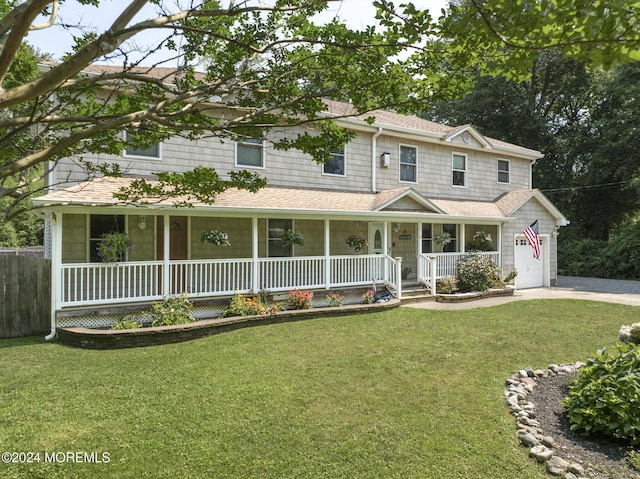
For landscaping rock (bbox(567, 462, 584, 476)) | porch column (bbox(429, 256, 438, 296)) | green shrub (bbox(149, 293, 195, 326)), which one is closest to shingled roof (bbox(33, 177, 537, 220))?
porch column (bbox(429, 256, 438, 296))

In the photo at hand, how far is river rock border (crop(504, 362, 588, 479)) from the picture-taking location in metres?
3.15

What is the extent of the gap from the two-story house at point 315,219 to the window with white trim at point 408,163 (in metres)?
0.05

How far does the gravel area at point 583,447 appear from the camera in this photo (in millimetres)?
3127

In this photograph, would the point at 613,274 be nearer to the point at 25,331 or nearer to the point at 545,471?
the point at 545,471

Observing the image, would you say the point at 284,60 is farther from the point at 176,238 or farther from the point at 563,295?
the point at 563,295

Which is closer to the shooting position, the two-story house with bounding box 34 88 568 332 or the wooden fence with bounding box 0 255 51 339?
the wooden fence with bounding box 0 255 51 339

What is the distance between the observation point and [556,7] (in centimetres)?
222

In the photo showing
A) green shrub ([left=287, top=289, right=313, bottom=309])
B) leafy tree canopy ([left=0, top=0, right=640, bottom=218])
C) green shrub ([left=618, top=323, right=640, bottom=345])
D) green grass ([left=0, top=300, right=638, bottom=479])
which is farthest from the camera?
green shrub ([left=287, top=289, right=313, bottom=309])

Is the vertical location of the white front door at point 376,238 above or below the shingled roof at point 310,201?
below

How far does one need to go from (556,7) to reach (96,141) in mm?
4247

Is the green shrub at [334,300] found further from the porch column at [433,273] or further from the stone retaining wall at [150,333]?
the porch column at [433,273]

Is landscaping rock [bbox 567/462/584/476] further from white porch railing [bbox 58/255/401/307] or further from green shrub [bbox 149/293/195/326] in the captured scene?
white porch railing [bbox 58/255/401/307]

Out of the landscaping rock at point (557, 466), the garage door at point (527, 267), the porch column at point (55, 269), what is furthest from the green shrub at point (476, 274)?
the porch column at point (55, 269)

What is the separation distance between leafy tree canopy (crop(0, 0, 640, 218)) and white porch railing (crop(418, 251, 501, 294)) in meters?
8.83
